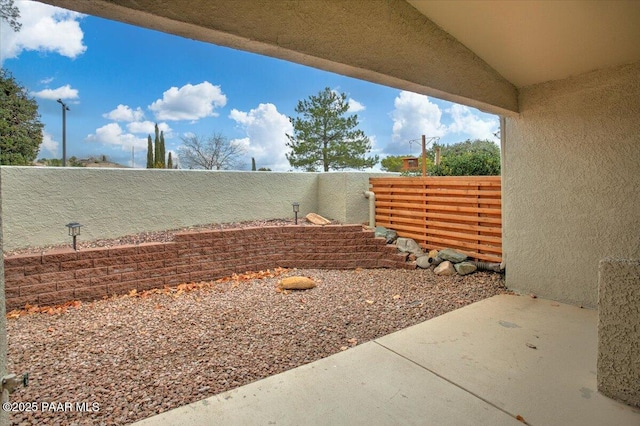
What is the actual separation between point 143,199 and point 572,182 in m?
7.26

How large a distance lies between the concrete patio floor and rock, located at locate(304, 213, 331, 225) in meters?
4.38

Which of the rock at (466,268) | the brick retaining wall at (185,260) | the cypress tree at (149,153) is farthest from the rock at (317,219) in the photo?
the cypress tree at (149,153)

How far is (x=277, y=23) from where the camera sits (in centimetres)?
241

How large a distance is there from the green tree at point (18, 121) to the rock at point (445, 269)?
36.5 feet

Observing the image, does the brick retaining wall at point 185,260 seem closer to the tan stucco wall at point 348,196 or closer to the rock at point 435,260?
the rock at point 435,260

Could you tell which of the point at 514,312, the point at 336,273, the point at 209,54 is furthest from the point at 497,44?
the point at 209,54

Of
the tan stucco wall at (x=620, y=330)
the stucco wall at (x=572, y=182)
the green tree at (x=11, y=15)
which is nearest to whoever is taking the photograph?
the tan stucco wall at (x=620, y=330)

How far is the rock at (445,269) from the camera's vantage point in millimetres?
5977

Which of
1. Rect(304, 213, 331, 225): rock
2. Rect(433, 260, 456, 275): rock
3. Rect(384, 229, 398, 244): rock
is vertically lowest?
Rect(433, 260, 456, 275): rock

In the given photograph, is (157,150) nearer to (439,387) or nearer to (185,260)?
(185,260)

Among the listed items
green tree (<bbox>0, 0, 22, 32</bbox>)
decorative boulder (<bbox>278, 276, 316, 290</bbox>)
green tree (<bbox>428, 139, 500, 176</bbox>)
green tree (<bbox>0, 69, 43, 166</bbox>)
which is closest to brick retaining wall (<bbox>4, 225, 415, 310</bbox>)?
decorative boulder (<bbox>278, 276, 316, 290</bbox>)

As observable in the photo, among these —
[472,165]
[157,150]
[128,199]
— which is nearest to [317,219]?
[472,165]

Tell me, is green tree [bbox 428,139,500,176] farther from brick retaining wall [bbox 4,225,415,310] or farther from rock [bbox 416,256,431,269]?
brick retaining wall [bbox 4,225,415,310]

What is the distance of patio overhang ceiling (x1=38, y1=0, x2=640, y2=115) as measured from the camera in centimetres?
218
